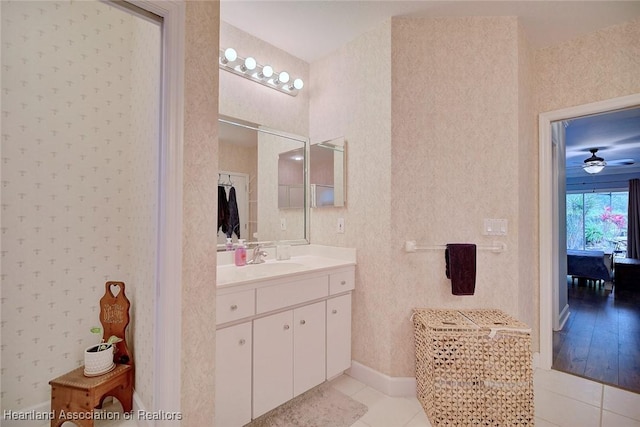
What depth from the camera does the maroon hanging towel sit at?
1.99m

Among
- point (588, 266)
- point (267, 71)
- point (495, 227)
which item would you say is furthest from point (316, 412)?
point (588, 266)

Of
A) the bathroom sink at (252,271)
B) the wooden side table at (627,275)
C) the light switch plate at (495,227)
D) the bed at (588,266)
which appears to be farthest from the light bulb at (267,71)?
the wooden side table at (627,275)

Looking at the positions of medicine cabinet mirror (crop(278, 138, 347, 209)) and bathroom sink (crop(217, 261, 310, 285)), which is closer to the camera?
bathroom sink (crop(217, 261, 310, 285))

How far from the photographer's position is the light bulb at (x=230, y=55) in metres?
2.13

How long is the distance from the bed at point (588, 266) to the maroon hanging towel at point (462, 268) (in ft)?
16.6

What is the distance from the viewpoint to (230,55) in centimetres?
214

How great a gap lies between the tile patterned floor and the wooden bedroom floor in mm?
201

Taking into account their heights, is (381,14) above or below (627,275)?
above

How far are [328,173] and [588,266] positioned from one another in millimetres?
5716

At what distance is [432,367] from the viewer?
5.69 feet

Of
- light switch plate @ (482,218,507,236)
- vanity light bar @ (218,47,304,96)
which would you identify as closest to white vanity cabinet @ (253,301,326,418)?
light switch plate @ (482,218,507,236)

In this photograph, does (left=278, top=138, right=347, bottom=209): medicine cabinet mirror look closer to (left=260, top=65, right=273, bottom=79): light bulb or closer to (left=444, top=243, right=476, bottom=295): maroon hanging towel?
(left=260, top=65, right=273, bottom=79): light bulb

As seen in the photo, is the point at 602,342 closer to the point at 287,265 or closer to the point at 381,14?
the point at 287,265

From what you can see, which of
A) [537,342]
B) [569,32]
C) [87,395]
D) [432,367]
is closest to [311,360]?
[432,367]
